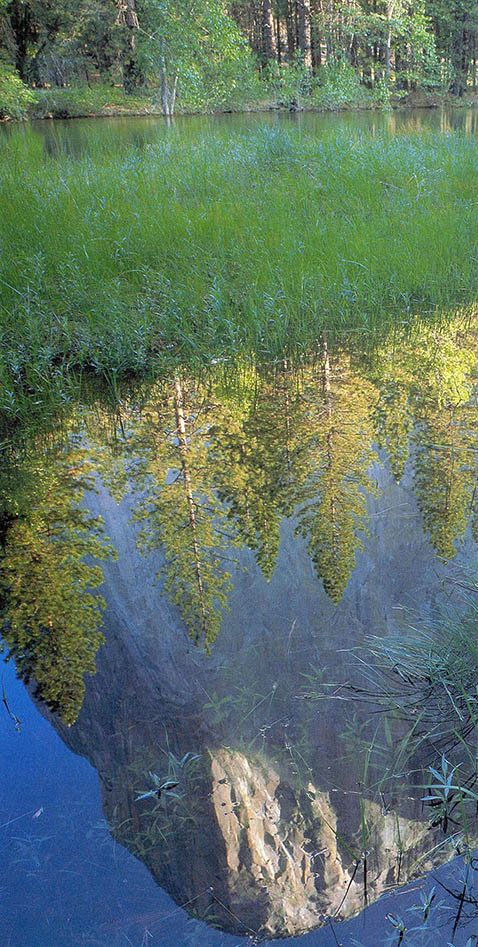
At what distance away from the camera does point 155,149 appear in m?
11.8

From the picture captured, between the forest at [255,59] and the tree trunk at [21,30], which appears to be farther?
the tree trunk at [21,30]

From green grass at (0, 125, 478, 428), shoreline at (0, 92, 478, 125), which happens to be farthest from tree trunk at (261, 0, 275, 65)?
green grass at (0, 125, 478, 428)

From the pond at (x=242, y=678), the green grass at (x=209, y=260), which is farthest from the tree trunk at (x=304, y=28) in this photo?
the pond at (x=242, y=678)

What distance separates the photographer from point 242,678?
2547mm

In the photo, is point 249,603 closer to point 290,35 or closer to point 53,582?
point 53,582

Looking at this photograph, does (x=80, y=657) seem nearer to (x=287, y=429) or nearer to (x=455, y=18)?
(x=287, y=429)

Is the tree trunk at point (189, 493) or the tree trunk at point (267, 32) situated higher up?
the tree trunk at point (267, 32)

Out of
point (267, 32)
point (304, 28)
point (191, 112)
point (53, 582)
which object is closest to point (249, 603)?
point (53, 582)

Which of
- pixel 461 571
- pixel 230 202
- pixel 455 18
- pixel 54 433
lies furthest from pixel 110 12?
pixel 461 571

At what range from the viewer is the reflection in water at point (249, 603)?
1.92 metres

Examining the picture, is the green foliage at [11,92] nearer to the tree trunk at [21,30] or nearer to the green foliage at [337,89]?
the tree trunk at [21,30]

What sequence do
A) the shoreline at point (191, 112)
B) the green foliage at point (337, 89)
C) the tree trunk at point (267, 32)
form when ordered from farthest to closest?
the tree trunk at point (267, 32)
the green foliage at point (337, 89)
the shoreline at point (191, 112)

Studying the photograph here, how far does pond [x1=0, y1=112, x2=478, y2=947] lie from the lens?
5.90ft

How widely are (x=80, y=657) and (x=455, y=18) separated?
48.6m
